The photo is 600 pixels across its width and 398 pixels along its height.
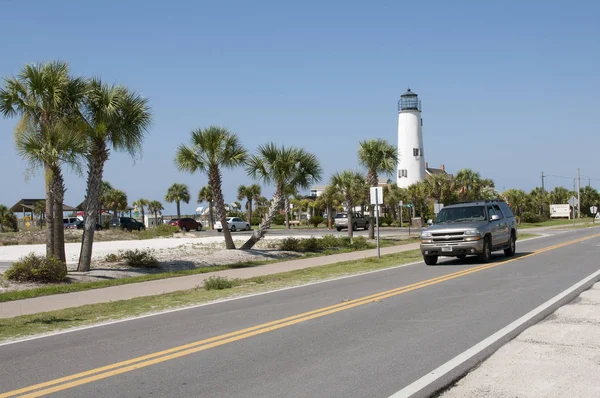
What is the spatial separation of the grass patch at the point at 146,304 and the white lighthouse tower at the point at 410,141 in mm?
58882

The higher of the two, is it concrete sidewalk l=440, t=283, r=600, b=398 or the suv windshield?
the suv windshield

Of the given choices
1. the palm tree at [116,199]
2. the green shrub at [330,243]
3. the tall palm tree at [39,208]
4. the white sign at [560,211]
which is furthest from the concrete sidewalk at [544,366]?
the white sign at [560,211]

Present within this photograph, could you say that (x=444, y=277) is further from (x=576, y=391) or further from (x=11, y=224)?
(x=11, y=224)

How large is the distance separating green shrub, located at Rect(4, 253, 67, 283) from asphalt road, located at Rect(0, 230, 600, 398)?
6936 mm

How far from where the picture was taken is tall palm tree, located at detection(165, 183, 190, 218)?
81875 mm

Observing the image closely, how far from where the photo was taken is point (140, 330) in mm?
9156

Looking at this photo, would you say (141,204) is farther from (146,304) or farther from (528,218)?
(146,304)

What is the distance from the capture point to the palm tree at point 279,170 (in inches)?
1070

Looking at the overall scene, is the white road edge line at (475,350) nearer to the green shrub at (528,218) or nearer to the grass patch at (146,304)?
the grass patch at (146,304)

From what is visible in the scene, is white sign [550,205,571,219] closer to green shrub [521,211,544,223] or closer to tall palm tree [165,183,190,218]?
green shrub [521,211,544,223]

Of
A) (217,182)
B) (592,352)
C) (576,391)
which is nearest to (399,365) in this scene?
(576,391)

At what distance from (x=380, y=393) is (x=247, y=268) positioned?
15296 mm

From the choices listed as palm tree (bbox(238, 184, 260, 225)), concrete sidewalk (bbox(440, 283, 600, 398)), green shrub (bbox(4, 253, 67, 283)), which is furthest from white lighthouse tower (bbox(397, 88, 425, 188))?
concrete sidewalk (bbox(440, 283, 600, 398))

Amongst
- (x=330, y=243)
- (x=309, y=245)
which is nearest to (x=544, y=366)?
(x=309, y=245)
